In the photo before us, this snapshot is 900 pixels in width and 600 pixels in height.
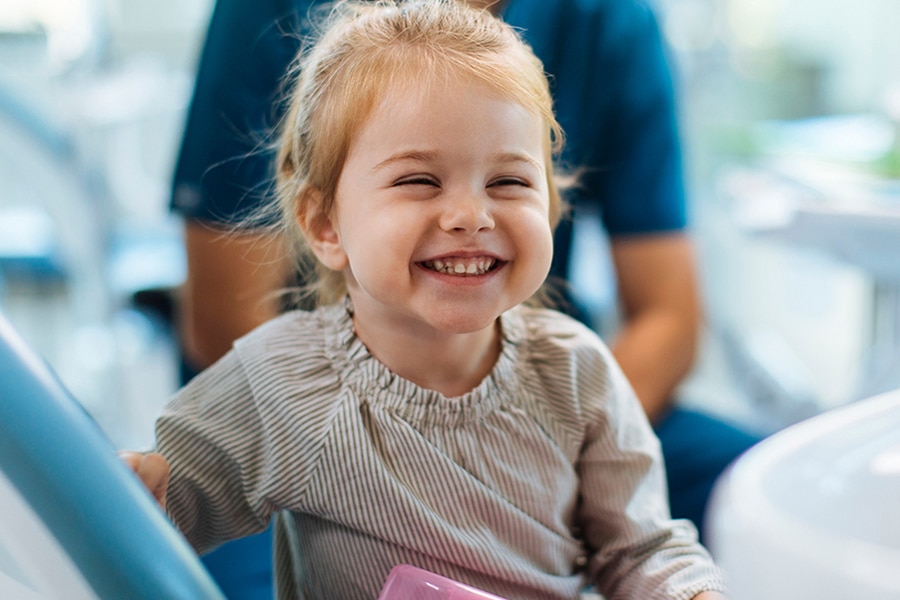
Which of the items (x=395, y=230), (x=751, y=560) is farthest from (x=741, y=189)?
(x=751, y=560)

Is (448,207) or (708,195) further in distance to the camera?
(708,195)

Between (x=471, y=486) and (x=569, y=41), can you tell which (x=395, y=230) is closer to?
(x=471, y=486)

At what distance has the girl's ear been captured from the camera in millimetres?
604

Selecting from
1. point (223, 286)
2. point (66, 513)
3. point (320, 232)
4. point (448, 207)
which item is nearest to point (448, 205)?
point (448, 207)

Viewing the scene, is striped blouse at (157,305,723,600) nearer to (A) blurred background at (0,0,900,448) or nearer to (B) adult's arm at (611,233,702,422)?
(B) adult's arm at (611,233,702,422)

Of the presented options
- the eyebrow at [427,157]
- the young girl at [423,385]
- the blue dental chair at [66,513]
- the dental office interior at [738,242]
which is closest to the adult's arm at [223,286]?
the dental office interior at [738,242]

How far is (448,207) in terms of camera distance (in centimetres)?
53

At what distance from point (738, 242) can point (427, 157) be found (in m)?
2.30

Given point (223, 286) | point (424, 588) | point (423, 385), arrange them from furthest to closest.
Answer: point (223, 286) < point (423, 385) < point (424, 588)

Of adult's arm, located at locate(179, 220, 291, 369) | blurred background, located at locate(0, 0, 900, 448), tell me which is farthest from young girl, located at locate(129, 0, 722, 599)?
blurred background, located at locate(0, 0, 900, 448)

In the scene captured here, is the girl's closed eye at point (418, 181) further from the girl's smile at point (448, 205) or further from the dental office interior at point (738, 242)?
the dental office interior at point (738, 242)

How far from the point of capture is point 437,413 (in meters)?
0.59

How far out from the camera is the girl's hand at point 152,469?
1.71 ft

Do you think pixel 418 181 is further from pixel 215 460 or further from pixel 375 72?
pixel 215 460
